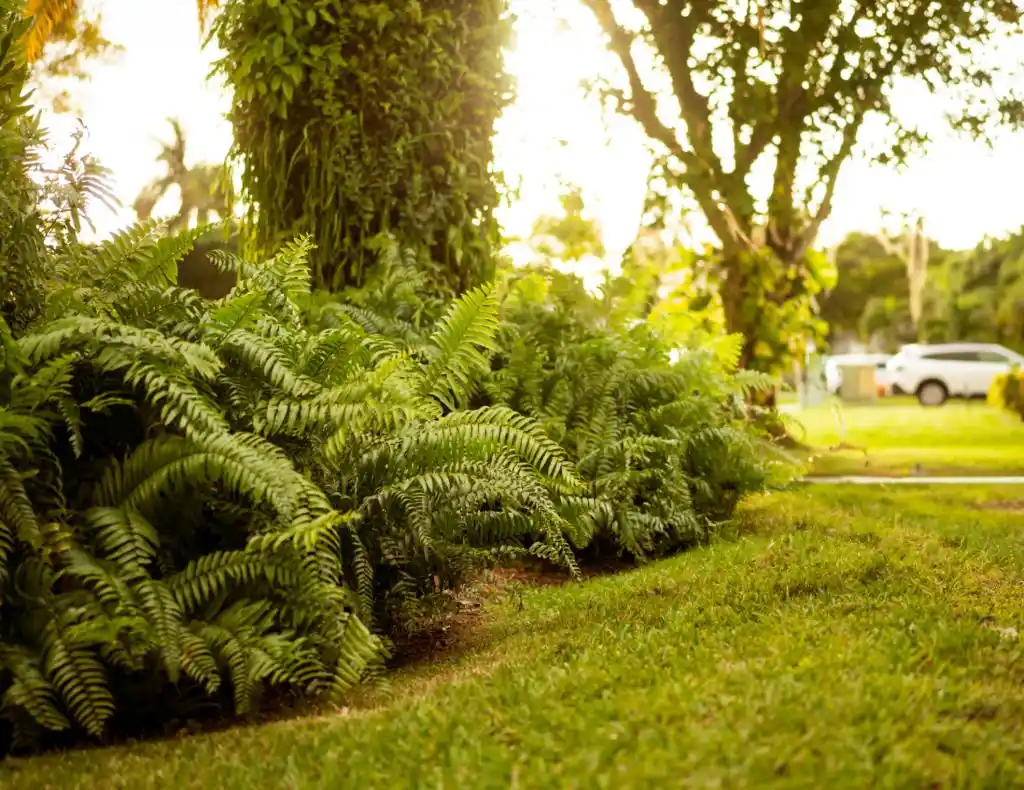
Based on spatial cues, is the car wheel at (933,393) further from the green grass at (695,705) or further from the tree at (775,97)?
the green grass at (695,705)

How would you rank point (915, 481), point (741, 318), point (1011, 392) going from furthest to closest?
point (1011, 392), point (741, 318), point (915, 481)

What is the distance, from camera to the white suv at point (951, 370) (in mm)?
31203

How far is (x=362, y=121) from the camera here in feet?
19.6

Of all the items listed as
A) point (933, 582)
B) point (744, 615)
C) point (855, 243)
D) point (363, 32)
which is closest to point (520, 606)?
point (744, 615)

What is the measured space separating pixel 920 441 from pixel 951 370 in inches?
711

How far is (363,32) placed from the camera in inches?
232

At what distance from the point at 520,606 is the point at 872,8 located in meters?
7.82

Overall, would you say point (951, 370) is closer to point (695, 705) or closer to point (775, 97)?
point (775, 97)

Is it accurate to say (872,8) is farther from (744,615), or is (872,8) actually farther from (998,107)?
(744,615)

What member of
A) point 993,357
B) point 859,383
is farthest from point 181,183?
point 993,357

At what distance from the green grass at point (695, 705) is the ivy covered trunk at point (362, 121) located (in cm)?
281

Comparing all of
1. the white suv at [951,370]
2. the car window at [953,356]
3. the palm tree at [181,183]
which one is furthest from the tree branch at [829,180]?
the car window at [953,356]

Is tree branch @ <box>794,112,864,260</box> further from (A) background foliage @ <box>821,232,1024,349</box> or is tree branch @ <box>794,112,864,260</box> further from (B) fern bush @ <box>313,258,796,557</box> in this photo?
→ (A) background foliage @ <box>821,232,1024,349</box>

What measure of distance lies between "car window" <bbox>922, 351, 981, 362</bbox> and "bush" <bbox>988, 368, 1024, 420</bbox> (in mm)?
8577
